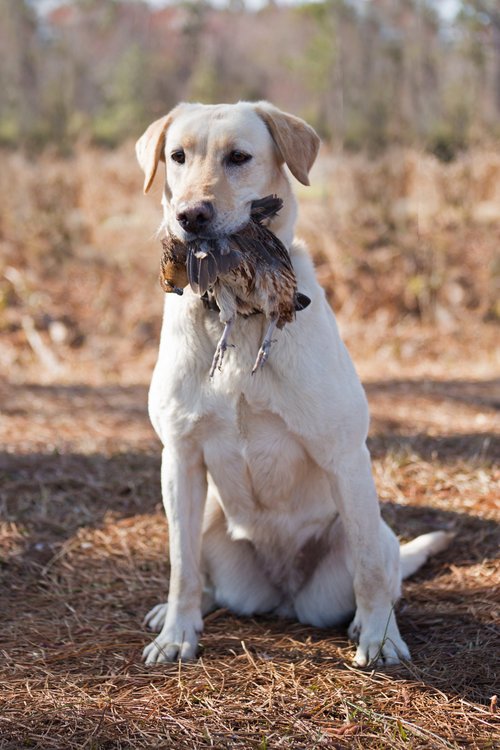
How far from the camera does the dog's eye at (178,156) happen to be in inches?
106

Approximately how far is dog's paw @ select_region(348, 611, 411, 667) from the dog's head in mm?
1297

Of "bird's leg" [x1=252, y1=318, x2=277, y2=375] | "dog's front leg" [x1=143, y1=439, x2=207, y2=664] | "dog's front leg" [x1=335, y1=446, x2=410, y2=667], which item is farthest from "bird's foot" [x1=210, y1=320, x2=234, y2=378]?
"dog's front leg" [x1=335, y1=446, x2=410, y2=667]

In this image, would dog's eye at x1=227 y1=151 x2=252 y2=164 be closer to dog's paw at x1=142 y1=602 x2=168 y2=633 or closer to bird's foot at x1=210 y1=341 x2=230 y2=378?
bird's foot at x1=210 y1=341 x2=230 y2=378

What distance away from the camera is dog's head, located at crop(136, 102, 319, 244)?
2.49 metres

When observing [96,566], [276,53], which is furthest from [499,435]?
[276,53]

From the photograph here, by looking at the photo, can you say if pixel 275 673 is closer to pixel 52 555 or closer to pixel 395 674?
pixel 395 674

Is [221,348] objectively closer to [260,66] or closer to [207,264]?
[207,264]

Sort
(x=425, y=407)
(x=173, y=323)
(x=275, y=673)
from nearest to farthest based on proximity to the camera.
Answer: (x=275, y=673) < (x=173, y=323) < (x=425, y=407)

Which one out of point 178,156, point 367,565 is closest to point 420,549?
point 367,565

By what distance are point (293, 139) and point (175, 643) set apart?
5.59ft

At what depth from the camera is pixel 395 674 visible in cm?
244

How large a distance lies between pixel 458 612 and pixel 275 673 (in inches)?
31.2

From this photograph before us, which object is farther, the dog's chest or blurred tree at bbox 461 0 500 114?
blurred tree at bbox 461 0 500 114

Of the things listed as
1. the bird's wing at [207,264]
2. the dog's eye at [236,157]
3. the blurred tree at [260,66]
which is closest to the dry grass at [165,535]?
the bird's wing at [207,264]
